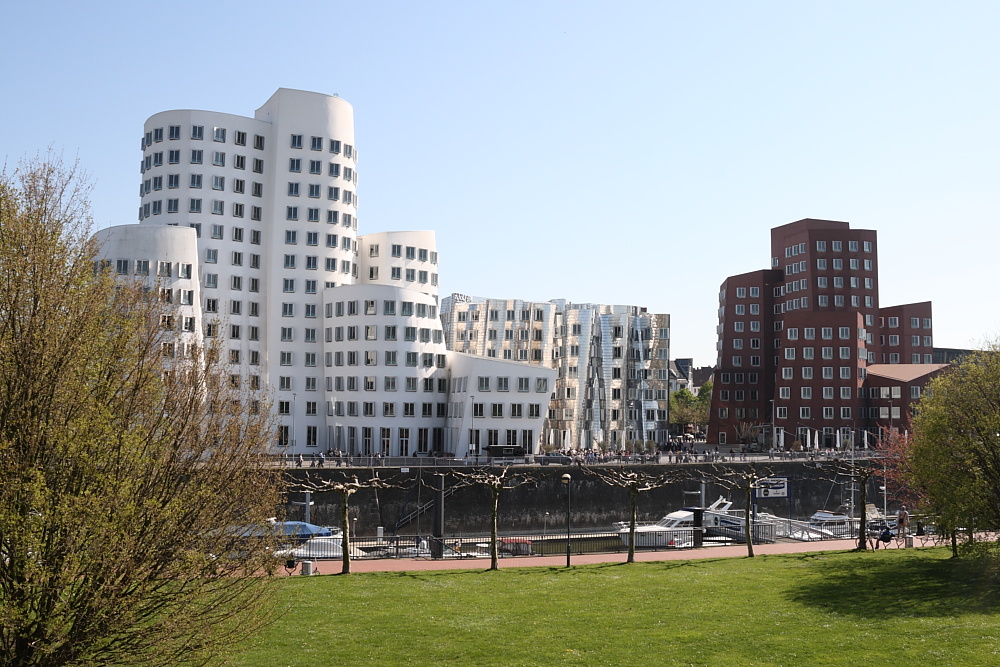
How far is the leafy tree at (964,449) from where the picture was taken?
3462 centimetres

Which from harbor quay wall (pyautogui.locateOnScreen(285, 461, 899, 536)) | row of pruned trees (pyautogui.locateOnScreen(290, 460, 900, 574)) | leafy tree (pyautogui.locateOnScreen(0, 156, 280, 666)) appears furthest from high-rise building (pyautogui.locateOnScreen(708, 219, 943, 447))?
leafy tree (pyautogui.locateOnScreen(0, 156, 280, 666))

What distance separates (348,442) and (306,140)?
34.7m

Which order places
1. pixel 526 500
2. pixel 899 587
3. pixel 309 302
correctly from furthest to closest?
1. pixel 309 302
2. pixel 526 500
3. pixel 899 587

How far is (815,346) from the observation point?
409 feet

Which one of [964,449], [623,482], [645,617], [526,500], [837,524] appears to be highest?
[964,449]

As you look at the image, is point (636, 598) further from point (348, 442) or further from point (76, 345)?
point (348, 442)

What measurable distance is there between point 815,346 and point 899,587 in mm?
97213

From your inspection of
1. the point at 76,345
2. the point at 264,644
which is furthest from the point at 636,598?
the point at 76,345

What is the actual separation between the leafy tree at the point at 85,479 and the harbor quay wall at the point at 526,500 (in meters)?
52.5

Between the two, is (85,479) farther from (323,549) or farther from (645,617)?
(323,549)

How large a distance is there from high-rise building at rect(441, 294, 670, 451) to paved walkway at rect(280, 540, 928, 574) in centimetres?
8082

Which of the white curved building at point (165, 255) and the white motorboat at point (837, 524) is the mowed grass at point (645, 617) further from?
the white curved building at point (165, 255)

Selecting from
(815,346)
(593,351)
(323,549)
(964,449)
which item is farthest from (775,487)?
(323,549)

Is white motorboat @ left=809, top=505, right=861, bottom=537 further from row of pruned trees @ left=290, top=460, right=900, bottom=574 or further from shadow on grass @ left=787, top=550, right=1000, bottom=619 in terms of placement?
shadow on grass @ left=787, top=550, right=1000, bottom=619
